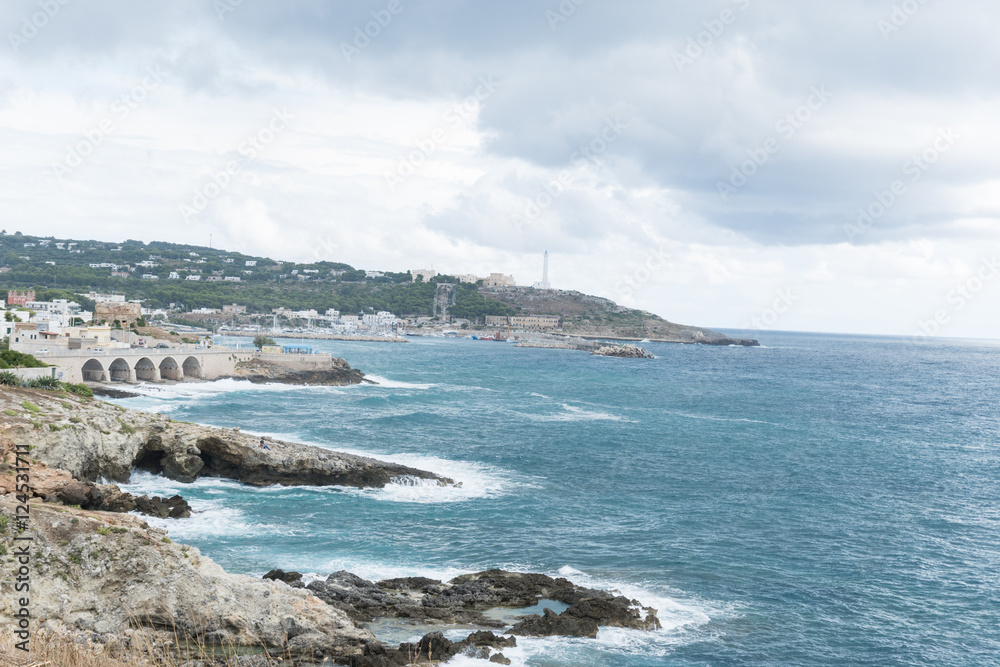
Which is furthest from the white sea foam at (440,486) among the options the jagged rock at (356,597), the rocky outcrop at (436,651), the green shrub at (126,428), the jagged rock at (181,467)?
the rocky outcrop at (436,651)

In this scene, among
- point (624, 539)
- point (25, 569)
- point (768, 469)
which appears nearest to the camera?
point (25, 569)

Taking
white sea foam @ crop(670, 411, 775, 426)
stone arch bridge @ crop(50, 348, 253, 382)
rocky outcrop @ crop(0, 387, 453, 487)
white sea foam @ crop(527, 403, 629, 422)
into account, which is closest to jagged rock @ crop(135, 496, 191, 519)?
rocky outcrop @ crop(0, 387, 453, 487)

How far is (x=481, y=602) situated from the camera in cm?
1841

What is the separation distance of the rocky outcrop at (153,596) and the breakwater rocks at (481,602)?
198cm

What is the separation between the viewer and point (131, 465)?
2802cm

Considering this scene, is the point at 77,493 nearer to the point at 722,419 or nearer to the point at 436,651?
the point at 436,651

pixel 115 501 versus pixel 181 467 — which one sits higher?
pixel 115 501

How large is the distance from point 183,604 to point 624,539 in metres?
14.7

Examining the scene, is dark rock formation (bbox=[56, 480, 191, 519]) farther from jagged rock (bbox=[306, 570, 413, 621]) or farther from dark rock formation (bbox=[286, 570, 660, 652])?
jagged rock (bbox=[306, 570, 413, 621])

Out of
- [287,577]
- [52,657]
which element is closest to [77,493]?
[287,577]

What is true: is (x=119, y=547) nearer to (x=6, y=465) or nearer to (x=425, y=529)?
(x=6, y=465)

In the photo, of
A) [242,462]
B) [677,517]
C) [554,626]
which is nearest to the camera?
[554,626]

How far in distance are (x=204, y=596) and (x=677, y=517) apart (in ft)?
60.3

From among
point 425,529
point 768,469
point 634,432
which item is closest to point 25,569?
point 425,529
